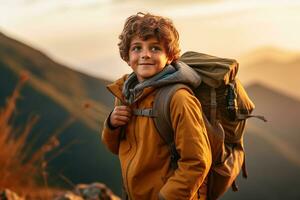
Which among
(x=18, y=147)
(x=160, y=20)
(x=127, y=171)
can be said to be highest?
(x=160, y=20)

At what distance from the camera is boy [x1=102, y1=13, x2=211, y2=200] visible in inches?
98.1

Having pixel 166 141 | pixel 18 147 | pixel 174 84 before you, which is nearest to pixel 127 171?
pixel 166 141

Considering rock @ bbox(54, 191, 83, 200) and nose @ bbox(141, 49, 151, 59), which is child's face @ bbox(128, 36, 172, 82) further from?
rock @ bbox(54, 191, 83, 200)

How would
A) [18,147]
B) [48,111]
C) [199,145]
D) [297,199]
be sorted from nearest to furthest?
[199,145]
[18,147]
[297,199]
[48,111]

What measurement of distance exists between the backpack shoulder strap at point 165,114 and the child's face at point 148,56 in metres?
0.11

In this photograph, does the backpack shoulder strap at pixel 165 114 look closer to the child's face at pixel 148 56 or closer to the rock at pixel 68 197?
the child's face at pixel 148 56

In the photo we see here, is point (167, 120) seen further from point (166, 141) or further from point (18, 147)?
point (18, 147)

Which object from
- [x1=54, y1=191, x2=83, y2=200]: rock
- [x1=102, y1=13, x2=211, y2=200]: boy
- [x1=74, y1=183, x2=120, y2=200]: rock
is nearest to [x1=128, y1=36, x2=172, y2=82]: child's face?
[x1=102, y1=13, x2=211, y2=200]: boy

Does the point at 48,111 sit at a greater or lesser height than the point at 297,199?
greater

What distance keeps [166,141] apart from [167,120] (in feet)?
0.31

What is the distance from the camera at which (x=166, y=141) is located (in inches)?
101

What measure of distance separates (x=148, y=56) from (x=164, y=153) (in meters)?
0.40

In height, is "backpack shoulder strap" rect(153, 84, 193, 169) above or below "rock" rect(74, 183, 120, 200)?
above

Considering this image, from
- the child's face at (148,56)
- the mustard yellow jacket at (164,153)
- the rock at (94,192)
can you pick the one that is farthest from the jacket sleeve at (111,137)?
the rock at (94,192)
